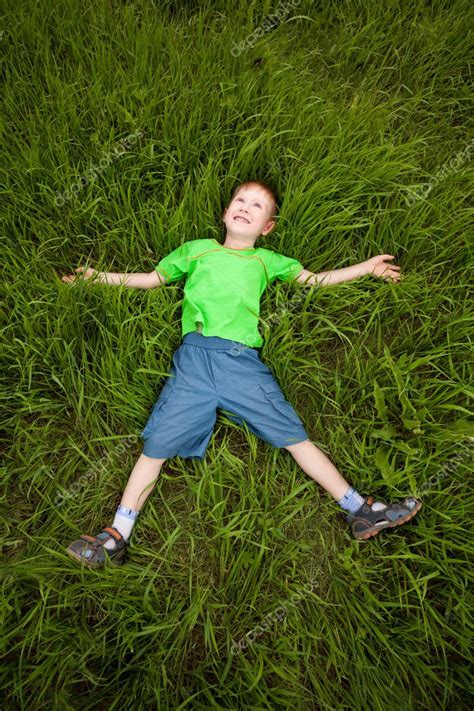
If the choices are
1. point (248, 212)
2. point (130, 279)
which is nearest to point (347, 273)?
point (248, 212)

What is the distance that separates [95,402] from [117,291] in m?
0.58

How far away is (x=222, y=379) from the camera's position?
1.93 m

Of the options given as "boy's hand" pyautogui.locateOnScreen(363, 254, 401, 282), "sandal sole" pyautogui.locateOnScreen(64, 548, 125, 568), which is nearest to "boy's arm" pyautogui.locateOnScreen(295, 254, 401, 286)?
"boy's hand" pyautogui.locateOnScreen(363, 254, 401, 282)

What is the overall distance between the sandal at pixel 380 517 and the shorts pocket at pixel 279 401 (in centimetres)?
51

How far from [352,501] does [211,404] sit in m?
0.81

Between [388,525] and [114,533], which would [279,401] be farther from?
[114,533]

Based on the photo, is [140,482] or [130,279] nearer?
[140,482]

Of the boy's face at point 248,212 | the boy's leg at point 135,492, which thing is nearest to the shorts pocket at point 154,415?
the boy's leg at point 135,492

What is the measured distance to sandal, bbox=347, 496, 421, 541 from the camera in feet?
6.05

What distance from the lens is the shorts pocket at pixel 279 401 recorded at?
1930 millimetres

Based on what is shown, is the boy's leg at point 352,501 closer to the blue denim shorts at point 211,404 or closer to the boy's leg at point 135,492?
the blue denim shorts at point 211,404

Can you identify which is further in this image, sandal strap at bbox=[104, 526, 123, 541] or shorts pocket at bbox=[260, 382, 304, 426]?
shorts pocket at bbox=[260, 382, 304, 426]

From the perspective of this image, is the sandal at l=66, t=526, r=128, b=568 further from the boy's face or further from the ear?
the ear

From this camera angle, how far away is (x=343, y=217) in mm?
2309
